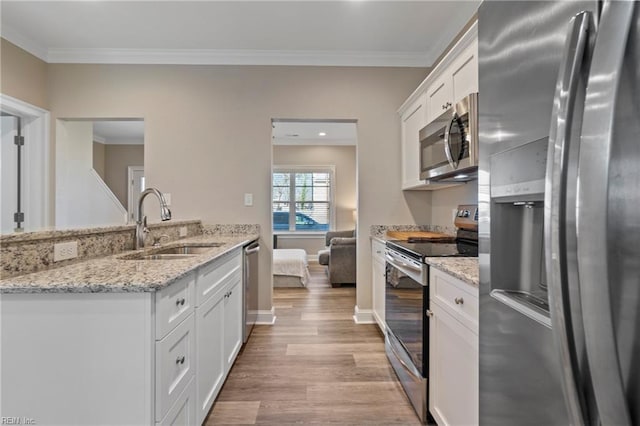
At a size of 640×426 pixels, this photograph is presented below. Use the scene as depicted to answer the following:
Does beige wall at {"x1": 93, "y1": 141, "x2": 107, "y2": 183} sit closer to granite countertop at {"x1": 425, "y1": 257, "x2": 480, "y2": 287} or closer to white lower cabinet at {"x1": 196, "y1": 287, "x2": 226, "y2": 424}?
white lower cabinet at {"x1": 196, "y1": 287, "x2": 226, "y2": 424}

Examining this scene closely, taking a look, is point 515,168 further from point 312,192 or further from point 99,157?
point 99,157

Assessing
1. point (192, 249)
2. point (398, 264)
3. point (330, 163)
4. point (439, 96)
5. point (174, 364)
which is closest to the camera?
point (174, 364)

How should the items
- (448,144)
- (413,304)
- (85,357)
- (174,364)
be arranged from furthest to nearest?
1. (448,144)
2. (413,304)
3. (174,364)
4. (85,357)

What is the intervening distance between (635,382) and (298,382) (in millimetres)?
2002

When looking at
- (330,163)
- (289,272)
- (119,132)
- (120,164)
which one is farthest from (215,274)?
(120,164)

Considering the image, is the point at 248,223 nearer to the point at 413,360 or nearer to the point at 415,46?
the point at 413,360

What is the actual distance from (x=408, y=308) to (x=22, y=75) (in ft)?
13.1

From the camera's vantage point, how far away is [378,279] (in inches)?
117

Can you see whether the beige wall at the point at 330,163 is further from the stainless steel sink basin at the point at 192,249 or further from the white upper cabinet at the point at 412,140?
the stainless steel sink basin at the point at 192,249

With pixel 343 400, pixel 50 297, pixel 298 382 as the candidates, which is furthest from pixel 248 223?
pixel 50 297

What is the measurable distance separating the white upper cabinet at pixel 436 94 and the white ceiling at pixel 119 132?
460cm

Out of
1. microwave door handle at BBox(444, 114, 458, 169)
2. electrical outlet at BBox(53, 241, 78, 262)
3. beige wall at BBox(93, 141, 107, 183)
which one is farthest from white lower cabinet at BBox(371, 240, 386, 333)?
beige wall at BBox(93, 141, 107, 183)

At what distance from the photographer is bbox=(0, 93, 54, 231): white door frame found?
311 cm

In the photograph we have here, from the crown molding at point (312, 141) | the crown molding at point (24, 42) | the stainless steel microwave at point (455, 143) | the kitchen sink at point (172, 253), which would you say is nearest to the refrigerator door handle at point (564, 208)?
the stainless steel microwave at point (455, 143)
